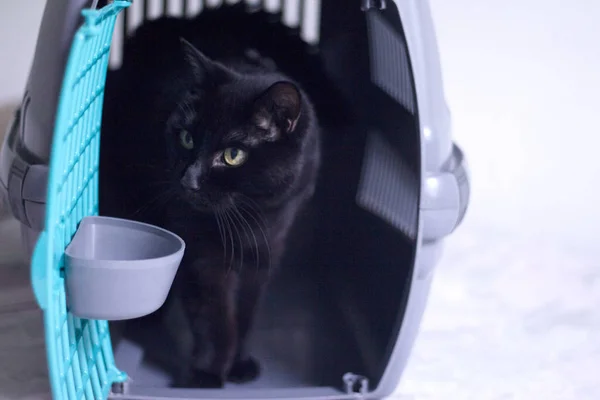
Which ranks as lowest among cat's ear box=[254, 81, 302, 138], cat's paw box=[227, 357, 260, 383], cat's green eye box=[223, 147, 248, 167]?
cat's paw box=[227, 357, 260, 383]

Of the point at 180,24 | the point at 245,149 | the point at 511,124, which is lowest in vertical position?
the point at 511,124

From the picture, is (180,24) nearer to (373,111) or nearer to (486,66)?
(373,111)

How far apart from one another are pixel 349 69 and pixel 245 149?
1.13ft

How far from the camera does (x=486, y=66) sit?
154 centimetres

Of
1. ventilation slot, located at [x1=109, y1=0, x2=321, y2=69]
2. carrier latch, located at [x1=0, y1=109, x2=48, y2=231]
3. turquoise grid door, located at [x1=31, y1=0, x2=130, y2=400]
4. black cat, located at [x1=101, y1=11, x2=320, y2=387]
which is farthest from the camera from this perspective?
ventilation slot, located at [x1=109, y1=0, x2=321, y2=69]

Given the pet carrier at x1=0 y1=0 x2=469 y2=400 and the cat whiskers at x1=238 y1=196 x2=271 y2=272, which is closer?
the pet carrier at x1=0 y1=0 x2=469 y2=400

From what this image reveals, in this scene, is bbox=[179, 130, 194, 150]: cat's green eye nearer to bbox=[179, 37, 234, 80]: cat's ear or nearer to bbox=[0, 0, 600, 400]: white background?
bbox=[179, 37, 234, 80]: cat's ear

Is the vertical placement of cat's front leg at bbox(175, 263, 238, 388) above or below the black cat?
below

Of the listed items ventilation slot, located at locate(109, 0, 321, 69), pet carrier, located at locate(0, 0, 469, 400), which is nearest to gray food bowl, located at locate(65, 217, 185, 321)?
pet carrier, located at locate(0, 0, 469, 400)

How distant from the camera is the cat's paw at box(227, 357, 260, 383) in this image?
101cm

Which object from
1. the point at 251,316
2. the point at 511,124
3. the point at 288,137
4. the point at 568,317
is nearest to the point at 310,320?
the point at 251,316

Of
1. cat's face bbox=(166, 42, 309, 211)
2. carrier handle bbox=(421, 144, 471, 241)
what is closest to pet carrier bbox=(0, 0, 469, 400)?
carrier handle bbox=(421, 144, 471, 241)

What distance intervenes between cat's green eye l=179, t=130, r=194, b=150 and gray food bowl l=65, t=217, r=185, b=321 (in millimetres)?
159

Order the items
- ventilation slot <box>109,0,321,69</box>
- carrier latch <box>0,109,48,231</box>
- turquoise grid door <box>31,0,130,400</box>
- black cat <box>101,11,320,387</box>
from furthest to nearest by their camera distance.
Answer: ventilation slot <box>109,0,321,69</box>, black cat <box>101,11,320,387</box>, carrier latch <box>0,109,48,231</box>, turquoise grid door <box>31,0,130,400</box>
